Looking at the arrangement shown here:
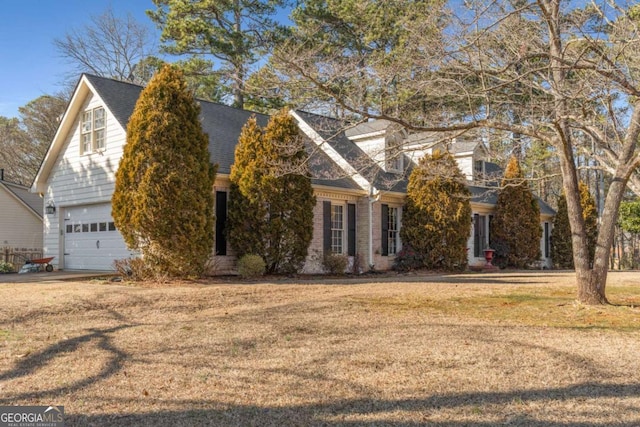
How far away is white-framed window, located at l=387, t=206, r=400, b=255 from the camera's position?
1839cm

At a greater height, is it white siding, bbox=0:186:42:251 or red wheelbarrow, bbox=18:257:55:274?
white siding, bbox=0:186:42:251

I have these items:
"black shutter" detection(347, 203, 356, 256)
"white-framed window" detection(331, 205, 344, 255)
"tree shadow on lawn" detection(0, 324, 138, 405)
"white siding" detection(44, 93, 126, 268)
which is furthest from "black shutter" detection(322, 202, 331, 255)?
"tree shadow on lawn" detection(0, 324, 138, 405)

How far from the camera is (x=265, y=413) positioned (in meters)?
3.99

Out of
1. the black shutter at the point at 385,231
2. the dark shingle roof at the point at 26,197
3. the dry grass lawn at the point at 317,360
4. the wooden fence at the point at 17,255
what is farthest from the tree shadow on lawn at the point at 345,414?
the dark shingle roof at the point at 26,197

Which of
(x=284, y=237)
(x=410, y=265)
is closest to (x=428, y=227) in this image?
(x=410, y=265)

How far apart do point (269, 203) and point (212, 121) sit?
4.43 m

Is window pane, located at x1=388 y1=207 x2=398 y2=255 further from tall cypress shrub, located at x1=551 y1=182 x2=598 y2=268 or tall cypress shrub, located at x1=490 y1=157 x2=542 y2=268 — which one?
tall cypress shrub, located at x1=551 y1=182 x2=598 y2=268

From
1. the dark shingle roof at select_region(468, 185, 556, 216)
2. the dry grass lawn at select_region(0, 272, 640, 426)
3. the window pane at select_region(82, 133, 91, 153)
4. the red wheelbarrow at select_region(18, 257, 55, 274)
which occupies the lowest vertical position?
the dry grass lawn at select_region(0, 272, 640, 426)

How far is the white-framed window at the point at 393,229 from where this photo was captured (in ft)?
60.3

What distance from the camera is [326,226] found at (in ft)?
53.6

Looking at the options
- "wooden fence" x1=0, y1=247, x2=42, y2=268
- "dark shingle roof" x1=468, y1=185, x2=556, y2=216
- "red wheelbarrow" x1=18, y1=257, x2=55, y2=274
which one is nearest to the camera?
"red wheelbarrow" x1=18, y1=257, x2=55, y2=274

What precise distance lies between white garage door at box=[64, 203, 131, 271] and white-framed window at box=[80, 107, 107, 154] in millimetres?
1737

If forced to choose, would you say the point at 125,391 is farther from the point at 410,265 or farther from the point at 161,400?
the point at 410,265

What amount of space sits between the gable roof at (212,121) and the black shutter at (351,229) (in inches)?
30.0
